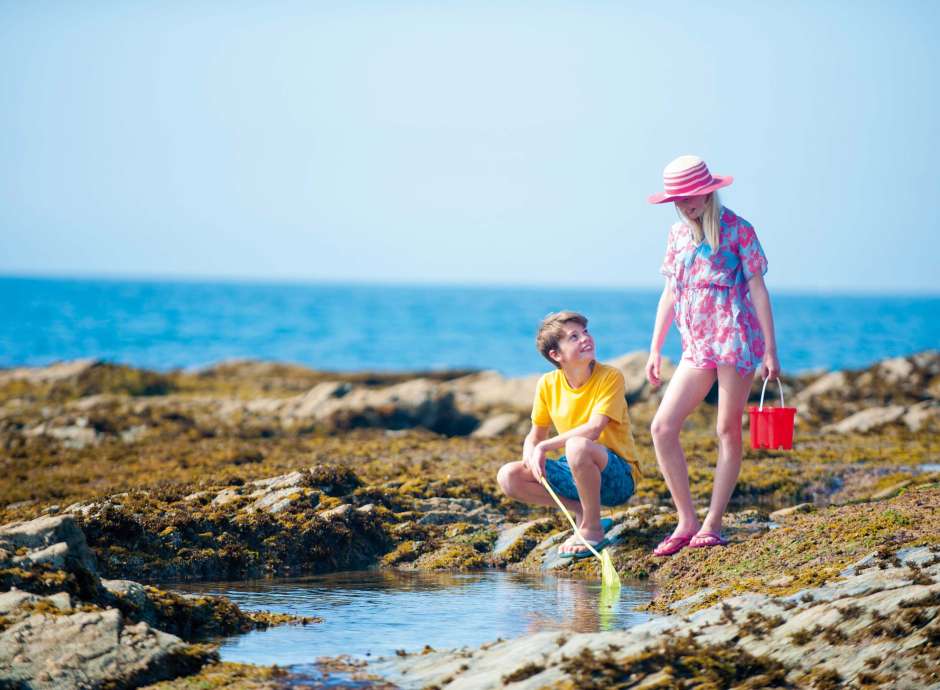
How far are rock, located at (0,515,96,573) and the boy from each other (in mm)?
3063

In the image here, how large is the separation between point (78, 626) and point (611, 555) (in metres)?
3.95

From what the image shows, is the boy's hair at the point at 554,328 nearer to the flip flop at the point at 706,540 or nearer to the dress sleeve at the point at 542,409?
the dress sleeve at the point at 542,409

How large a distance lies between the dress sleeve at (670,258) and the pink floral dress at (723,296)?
0.04 meters

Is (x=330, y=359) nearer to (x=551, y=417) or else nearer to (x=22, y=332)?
(x=22, y=332)

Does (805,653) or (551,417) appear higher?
(551,417)

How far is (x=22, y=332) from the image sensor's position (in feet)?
246

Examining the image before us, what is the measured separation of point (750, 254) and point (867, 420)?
417 inches

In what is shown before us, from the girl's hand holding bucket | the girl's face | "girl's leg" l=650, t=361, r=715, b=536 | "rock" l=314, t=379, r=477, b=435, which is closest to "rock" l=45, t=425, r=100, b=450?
"rock" l=314, t=379, r=477, b=435

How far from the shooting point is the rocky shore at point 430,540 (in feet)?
17.0

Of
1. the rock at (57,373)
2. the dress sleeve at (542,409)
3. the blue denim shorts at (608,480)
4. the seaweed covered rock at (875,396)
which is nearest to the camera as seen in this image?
the blue denim shorts at (608,480)

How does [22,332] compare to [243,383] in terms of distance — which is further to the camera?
[22,332]

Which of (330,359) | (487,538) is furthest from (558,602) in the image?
(330,359)

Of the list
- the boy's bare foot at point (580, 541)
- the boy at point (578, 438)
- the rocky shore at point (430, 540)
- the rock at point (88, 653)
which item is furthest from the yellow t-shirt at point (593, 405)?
the rock at point (88, 653)

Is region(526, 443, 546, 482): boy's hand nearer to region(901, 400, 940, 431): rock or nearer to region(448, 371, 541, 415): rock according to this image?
region(901, 400, 940, 431): rock
